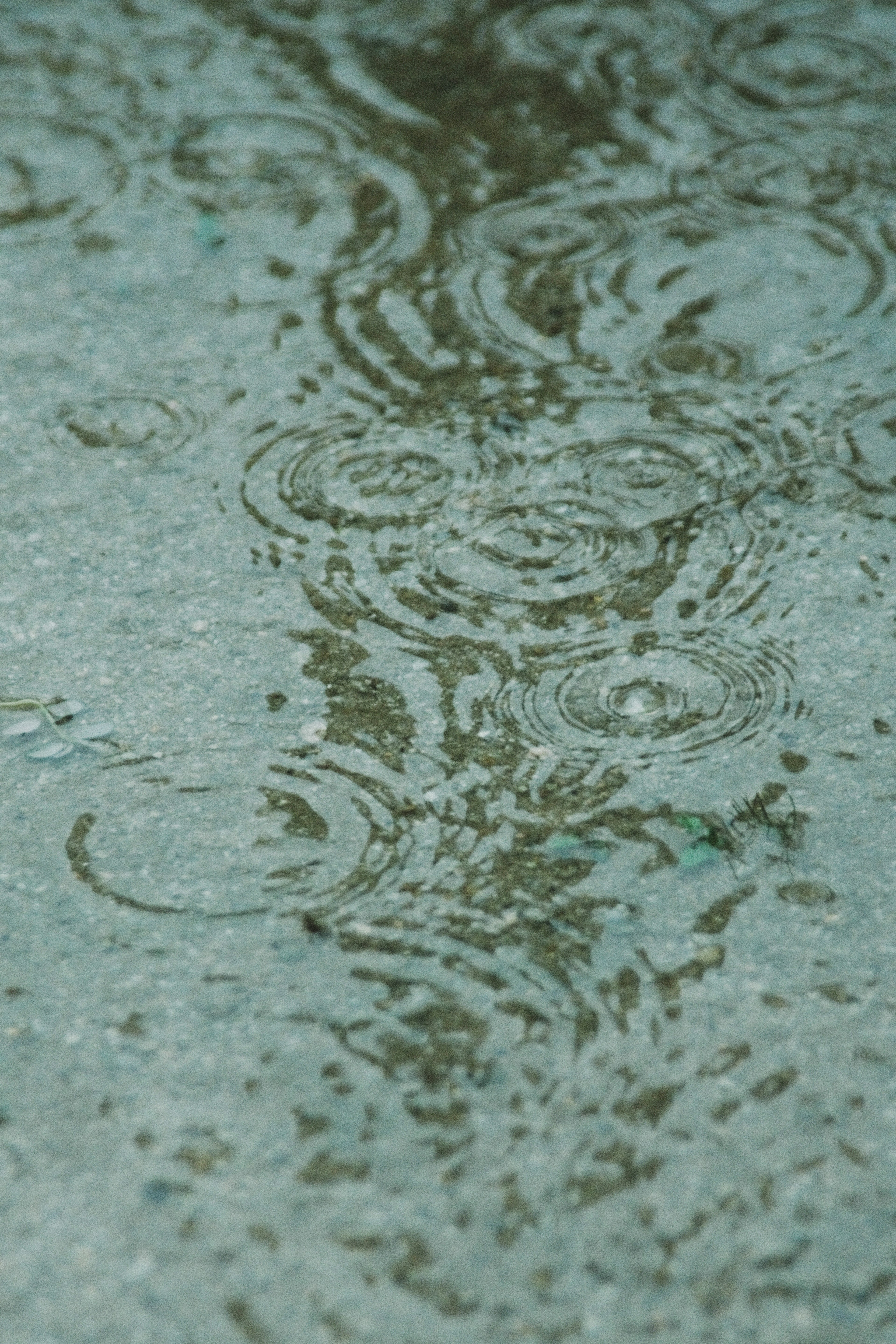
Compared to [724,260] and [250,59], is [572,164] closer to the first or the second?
[724,260]

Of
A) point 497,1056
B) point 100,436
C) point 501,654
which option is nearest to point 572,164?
point 100,436

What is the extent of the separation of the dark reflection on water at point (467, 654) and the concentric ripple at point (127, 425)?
0.01 m

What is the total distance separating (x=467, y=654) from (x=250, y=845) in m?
0.56

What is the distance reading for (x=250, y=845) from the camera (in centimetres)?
237

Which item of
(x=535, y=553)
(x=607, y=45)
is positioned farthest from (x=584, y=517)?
(x=607, y=45)

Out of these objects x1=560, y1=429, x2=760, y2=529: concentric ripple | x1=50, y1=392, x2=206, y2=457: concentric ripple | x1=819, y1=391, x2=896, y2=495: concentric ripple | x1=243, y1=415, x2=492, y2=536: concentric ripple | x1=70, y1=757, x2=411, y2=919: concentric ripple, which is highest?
x1=819, y1=391, x2=896, y2=495: concentric ripple

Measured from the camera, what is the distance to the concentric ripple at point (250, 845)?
2.29 meters

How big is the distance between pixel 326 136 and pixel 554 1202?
9.97ft

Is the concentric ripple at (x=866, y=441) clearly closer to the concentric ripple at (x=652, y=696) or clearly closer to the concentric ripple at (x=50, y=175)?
the concentric ripple at (x=652, y=696)

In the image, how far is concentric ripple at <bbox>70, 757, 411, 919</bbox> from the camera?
2.29 m

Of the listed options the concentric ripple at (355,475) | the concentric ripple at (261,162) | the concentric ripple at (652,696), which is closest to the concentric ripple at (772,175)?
the concentric ripple at (261,162)

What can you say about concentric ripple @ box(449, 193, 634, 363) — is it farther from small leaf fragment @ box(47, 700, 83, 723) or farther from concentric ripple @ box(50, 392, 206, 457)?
small leaf fragment @ box(47, 700, 83, 723)

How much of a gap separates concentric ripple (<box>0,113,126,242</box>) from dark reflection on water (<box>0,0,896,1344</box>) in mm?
15

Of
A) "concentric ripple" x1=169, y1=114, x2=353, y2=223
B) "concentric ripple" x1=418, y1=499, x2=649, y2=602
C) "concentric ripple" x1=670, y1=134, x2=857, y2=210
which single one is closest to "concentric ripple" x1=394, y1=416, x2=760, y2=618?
"concentric ripple" x1=418, y1=499, x2=649, y2=602
